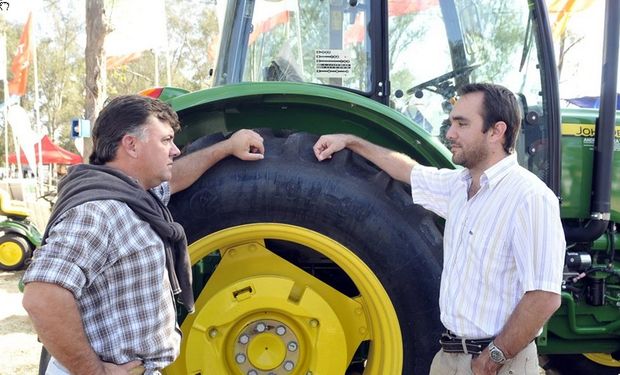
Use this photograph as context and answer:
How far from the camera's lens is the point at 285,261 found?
250 centimetres

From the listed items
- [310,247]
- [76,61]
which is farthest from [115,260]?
[76,61]

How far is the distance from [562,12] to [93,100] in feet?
27.3

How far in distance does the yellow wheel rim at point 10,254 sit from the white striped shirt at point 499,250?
736 centimetres

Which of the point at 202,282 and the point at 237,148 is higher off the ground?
the point at 237,148

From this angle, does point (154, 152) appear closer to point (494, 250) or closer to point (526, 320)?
point (494, 250)

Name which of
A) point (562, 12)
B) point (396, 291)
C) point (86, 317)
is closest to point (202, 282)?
point (396, 291)

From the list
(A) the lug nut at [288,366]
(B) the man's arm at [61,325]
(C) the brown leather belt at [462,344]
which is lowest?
(A) the lug nut at [288,366]

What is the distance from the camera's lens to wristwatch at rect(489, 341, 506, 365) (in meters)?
1.86

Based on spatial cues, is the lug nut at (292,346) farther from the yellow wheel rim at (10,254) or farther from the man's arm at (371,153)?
the yellow wheel rim at (10,254)

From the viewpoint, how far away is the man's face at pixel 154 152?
1764 mm

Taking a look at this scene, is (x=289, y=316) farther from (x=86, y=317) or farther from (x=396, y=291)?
(x=86, y=317)

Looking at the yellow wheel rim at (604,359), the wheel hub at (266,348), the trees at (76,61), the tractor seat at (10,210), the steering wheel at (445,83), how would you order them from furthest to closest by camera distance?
the trees at (76,61), the tractor seat at (10,210), the yellow wheel rim at (604,359), the steering wheel at (445,83), the wheel hub at (266,348)

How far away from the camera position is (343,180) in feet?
7.58

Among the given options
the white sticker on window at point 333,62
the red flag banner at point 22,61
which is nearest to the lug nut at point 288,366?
the white sticker on window at point 333,62
